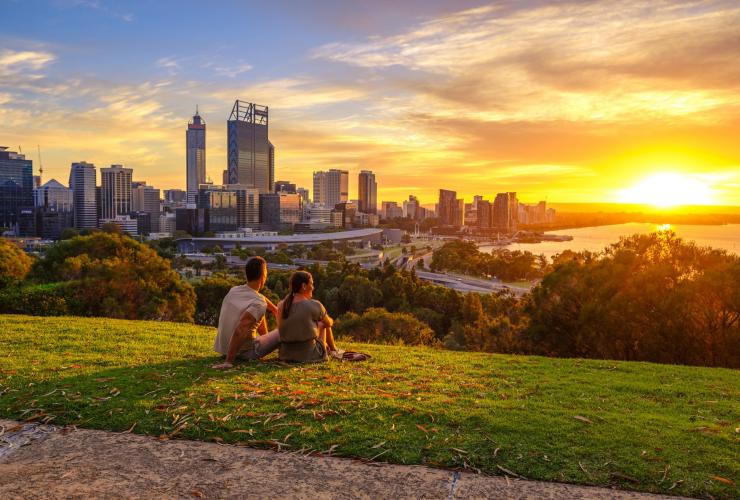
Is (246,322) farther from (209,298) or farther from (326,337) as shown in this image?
(209,298)

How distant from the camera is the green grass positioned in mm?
A: 3219

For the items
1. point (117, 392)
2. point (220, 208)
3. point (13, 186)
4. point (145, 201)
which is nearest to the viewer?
point (117, 392)

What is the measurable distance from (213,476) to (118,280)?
11944mm

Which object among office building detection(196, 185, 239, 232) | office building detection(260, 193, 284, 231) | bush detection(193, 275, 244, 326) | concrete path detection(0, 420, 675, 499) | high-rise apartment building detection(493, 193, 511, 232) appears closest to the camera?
concrete path detection(0, 420, 675, 499)

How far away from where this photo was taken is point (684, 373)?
20.6 ft

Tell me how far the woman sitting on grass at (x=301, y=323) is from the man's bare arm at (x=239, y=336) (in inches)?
11.0

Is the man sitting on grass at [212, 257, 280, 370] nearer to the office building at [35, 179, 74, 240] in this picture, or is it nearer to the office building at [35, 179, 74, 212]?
the office building at [35, 179, 74, 240]

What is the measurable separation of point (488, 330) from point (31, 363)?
42.5ft

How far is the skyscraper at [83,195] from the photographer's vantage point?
13050cm

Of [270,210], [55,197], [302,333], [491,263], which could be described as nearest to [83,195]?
[55,197]

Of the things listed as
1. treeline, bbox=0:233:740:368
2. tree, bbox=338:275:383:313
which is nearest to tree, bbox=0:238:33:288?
treeline, bbox=0:233:740:368

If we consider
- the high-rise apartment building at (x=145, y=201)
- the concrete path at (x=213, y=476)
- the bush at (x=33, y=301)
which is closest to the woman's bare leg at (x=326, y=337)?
the concrete path at (x=213, y=476)

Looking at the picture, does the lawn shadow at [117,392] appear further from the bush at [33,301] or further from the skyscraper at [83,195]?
the skyscraper at [83,195]

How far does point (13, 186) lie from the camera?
11581 centimetres
